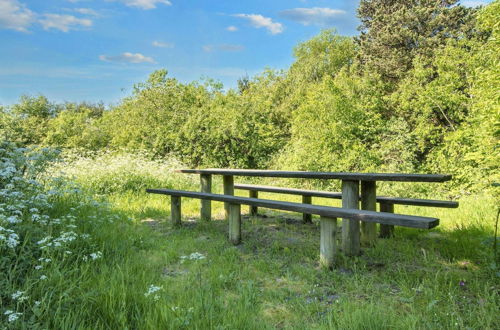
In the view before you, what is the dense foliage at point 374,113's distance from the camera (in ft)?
27.0

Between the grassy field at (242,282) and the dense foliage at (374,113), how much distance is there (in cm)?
437

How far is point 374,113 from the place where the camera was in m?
10.3

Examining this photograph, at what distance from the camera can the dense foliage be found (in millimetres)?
8219

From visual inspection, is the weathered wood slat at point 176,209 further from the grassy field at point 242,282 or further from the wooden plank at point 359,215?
the wooden plank at point 359,215

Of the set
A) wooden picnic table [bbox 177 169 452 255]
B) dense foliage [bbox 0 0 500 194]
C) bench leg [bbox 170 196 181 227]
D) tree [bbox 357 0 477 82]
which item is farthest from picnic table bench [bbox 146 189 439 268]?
tree [bbox 357 0 477 82]

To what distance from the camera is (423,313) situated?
2.15 meters

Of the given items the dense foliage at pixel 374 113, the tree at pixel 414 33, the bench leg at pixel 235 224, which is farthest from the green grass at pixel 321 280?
the tree at pixel 414 33

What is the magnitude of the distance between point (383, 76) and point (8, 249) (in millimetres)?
12619

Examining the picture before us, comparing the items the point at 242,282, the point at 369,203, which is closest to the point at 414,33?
the point at 369,203

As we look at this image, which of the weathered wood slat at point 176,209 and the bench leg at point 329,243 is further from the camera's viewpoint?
the weathered wood slat at point 176,209

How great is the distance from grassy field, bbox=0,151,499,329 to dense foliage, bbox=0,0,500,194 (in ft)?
14.3

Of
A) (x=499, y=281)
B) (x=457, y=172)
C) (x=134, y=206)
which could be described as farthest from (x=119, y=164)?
(x=457, y=172)

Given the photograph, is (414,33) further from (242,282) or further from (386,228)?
(242,282)

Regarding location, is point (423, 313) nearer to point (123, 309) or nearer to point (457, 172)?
point (123, 309)
